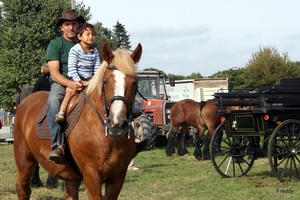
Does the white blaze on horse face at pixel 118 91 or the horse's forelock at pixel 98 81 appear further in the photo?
the horse's forelock at pixel 98 81

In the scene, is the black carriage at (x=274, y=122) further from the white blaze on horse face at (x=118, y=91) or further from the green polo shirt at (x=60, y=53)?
the white blaze on horse face at (x=118, y=91)

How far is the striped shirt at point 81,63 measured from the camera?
5.84 metres

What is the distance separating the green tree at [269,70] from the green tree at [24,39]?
2596 centimetres

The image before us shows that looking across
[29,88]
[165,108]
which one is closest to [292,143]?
[29,88]

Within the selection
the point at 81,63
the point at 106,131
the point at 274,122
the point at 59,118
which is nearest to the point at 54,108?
the point at 59,118

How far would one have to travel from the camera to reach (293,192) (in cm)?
911

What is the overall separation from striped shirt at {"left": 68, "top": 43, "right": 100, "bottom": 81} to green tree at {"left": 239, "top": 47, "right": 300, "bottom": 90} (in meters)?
53.1

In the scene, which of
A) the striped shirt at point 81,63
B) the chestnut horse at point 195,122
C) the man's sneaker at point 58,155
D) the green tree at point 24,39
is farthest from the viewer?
the green tree at point 24,39

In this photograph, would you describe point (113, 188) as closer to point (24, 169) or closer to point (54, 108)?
point (54, 108)

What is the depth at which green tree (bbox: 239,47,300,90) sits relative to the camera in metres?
58.5

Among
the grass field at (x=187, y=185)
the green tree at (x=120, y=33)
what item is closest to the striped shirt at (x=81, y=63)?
the grass field at (x=187, y=185)

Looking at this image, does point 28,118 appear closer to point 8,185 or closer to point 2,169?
point 8,185

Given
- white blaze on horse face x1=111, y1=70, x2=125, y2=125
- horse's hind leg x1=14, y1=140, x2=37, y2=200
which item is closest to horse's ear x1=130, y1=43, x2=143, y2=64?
white blaze on horse face x1=111, y1=70, x2=125, y2=125

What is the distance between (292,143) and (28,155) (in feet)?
18.3
